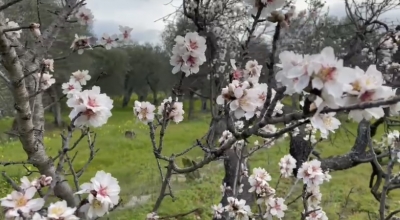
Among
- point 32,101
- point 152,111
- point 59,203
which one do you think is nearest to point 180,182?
point 152,111

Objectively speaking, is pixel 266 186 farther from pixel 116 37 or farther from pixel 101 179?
pixel 101 179

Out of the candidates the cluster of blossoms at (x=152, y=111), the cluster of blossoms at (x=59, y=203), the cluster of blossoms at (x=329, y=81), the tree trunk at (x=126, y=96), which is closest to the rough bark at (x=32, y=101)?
the cluster of blossoms at (x=59, y=203)

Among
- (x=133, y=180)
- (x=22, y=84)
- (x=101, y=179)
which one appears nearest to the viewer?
(x=101, y=179)

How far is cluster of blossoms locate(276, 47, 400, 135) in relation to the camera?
3.09 feet

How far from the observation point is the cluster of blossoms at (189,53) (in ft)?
5.96

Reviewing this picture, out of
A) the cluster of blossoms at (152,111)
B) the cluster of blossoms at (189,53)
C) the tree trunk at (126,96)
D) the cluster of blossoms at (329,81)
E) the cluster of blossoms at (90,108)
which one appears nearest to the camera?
the cluster of blossoms at (329,81)

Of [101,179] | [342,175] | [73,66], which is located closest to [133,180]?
[342,175]

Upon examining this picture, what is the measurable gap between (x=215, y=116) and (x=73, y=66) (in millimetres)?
19694

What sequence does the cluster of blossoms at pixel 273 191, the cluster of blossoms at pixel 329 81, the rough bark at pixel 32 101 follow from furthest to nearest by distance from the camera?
the cluster of blossoms at pixel 273 191
the rough bark at pixel 32 101
the cluster of blossoms at pixel 329 81

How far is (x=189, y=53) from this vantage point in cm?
185

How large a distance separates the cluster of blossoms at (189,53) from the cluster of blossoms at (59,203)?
29.7 inches

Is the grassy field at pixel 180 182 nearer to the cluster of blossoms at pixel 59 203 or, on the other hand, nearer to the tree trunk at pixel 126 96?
the cluster of blossoms at pixel 59 203

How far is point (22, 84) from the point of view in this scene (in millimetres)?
1713

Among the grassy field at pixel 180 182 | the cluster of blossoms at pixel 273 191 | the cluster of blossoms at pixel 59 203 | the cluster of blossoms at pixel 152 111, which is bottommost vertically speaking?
the grassy field at pixel 180 182
